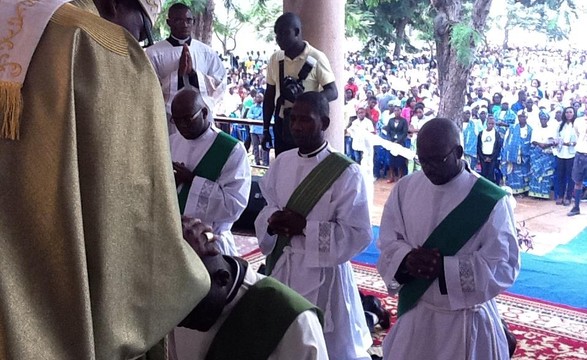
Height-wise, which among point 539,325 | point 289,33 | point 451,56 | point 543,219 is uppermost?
point 289,33

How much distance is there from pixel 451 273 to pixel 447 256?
11 cm

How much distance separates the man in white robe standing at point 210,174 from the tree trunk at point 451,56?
6.42 metres

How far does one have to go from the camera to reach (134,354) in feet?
5.31

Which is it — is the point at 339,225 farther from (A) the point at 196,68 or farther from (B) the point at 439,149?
(A) the point at 196,68

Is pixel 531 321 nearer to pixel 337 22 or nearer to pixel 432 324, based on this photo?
pixel 432 324

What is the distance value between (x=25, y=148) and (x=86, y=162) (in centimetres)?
13

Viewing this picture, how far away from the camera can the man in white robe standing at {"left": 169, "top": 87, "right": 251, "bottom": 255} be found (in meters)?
5.03

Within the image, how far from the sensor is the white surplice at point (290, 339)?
2.07 meters

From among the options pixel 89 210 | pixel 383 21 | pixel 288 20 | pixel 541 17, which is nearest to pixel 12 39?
pixel 89 210

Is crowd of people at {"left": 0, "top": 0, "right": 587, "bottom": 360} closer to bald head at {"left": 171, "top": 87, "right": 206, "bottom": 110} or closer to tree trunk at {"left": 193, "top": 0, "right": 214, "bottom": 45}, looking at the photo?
bald head at {"left": 171, "top": 87, "right": 206, "bottom": 110}

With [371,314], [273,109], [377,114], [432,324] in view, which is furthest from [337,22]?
[377,114]

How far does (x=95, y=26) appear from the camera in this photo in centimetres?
162

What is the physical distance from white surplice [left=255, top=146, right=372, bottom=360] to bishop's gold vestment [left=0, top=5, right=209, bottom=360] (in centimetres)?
278

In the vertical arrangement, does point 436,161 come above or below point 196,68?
above
